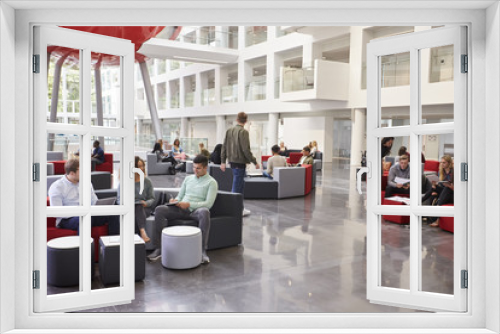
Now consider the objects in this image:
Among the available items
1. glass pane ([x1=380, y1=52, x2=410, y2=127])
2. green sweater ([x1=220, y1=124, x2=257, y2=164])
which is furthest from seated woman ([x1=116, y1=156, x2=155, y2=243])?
glass pane ([x1=380, y1=52, x2=410, y2=127])

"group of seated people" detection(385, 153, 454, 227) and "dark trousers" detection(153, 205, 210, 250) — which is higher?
"group of seated people" detection(385, 153, 454, 227)

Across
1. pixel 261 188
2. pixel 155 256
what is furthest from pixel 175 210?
pixel 261 188

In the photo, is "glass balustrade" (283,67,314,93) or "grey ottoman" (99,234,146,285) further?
"glass balustrade" (283,67,314,93)

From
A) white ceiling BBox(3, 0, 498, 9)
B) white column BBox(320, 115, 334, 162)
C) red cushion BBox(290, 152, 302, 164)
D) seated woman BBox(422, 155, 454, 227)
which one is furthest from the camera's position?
white column BBox(320, 115, 334, 162)

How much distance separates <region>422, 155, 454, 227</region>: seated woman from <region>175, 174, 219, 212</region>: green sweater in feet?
10.2

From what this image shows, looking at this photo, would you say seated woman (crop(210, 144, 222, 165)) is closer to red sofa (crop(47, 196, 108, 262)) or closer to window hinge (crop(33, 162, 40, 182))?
red sofa (crop(47, 196, 108, 262))

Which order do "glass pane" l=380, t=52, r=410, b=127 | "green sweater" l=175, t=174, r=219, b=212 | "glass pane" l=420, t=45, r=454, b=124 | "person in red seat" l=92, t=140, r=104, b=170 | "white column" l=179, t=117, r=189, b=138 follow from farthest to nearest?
"white column" l=179, t=117, r=189, b=138 → "glass pane" l=380, t=52, r=410, b=127 → "glass pane" l=420, t=45, r=454, b=124 → "person in red seat" l=92, t=140, r=104, b=170 → "green sweater" l=175, t=174, r=219, b=212

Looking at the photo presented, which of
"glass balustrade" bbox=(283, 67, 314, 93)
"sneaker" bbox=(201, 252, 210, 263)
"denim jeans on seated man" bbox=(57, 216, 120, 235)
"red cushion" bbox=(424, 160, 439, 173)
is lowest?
"sneaker" bbox=(201, 252, 210, 263)

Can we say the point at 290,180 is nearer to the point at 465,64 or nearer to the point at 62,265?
the point at 62,265

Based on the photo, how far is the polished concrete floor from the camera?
377 centimetres

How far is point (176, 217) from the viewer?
537 cm

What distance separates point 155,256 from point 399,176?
453 centimetres

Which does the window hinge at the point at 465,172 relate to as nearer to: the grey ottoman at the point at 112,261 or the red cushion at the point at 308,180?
the grey ottoman at the point at 112,261

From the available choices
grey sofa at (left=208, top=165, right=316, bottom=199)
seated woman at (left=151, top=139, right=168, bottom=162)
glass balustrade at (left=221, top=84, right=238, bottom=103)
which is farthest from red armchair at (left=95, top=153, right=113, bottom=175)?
glass balustrade at (left=221, top=84, right=238, bottom=103)
